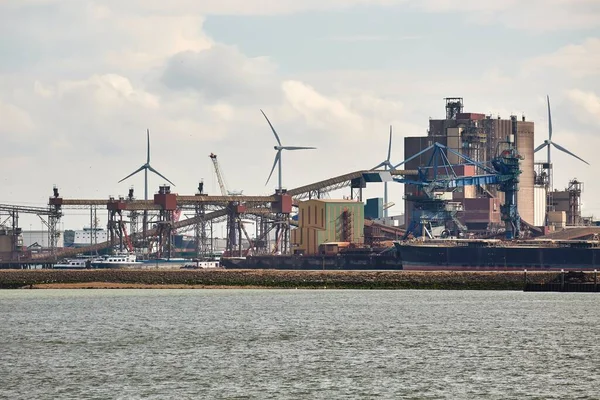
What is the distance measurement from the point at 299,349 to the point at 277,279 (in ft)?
269

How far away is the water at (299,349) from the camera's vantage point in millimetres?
57469

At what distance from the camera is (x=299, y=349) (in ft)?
241

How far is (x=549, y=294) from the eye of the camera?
139 meters

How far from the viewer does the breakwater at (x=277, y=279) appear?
15088 centimetres

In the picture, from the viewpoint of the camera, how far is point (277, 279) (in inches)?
6117

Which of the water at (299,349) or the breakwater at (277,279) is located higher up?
the breakwater at (277,279)

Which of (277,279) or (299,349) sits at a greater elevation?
(277,279)

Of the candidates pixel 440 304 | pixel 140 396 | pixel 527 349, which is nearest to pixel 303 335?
pixel 527 349

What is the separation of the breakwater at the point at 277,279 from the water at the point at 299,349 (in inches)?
1190

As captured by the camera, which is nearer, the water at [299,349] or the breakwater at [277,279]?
the water at [299,349]

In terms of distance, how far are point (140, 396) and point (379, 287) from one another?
97.5 metres

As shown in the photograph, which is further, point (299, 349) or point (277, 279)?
point (277, 279)

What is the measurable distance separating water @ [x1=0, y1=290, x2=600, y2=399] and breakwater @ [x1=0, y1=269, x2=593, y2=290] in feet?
99.2

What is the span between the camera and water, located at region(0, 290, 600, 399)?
57.5 meters
